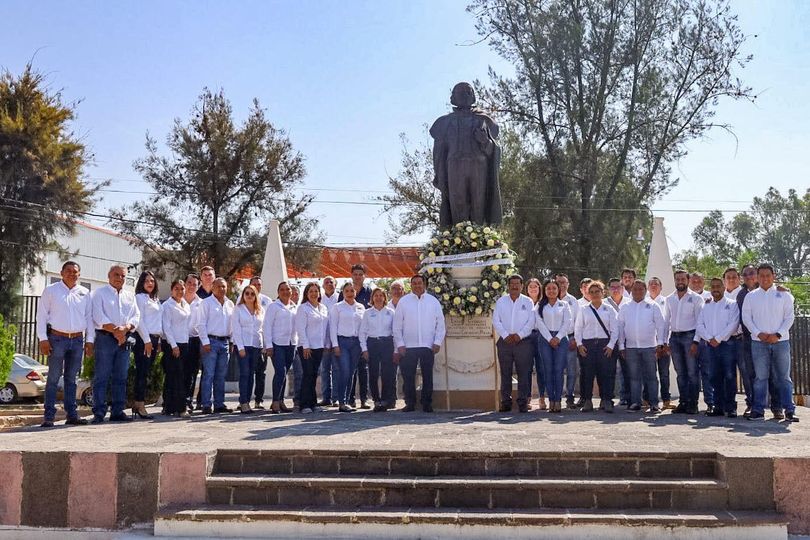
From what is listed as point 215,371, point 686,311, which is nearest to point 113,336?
point 215,371

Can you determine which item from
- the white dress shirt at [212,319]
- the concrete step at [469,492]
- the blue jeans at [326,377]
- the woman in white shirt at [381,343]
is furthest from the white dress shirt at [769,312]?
the white dress shirt at [212,319]

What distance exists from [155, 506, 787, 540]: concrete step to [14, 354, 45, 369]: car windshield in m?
14.2

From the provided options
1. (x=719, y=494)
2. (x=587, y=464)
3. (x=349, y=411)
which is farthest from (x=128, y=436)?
(x=719, y=494)

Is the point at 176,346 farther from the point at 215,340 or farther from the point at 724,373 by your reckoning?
the point at 724,373

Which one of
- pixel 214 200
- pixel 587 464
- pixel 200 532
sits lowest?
pixel 200 532

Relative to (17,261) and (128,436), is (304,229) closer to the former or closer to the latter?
(17,261)

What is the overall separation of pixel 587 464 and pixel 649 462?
45 cm

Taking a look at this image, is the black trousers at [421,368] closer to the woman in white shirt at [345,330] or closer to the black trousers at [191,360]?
the woman in white shirt at [345,330]

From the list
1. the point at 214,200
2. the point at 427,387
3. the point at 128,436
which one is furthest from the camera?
the point at 214,200

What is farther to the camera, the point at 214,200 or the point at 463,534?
the point at 214,200

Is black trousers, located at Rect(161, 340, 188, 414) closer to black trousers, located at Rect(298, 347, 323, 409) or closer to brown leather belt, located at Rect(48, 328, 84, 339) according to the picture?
brown leather belt, located at Rect(48, 328, 84, 339)

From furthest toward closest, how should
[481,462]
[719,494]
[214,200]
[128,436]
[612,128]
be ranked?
[214,200] → [612,128] → [128,436] → [481,462] → [719,494]

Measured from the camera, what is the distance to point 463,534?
489cm

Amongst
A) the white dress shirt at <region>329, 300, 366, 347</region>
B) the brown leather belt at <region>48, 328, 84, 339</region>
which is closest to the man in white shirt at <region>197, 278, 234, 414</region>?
the white dress shirt at <region>329, 300, 366, 347</region>
